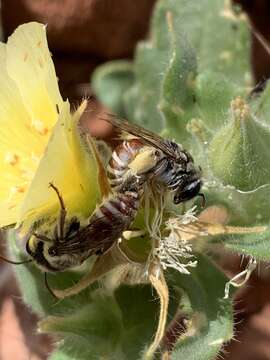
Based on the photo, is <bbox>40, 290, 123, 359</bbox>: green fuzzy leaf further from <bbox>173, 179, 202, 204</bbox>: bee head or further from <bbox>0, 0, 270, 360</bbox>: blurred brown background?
<bbox>0, 0, 270, 360</bbox>: blurred brown background

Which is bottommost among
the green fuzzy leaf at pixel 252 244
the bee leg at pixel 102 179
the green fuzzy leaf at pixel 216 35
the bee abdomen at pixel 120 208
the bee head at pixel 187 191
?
the green fuzzy leaf at pixel 252 244

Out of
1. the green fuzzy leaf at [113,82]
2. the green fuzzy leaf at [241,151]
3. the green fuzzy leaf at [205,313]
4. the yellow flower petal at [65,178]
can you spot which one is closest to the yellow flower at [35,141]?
the yellow flower petal at [65,178]

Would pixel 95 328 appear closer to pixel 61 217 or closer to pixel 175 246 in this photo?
pixel 175 246

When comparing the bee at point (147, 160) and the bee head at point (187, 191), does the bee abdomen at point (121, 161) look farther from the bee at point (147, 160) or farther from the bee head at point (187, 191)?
the bee head at point (187, 191)

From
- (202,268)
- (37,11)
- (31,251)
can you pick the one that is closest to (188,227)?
(202,268)

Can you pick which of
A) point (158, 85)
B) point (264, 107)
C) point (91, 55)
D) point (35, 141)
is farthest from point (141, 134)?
point (91, 55)

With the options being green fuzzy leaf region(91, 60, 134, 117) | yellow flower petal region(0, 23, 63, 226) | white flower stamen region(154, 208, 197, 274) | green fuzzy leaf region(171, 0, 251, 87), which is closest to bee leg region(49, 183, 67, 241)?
yellow flower petal region(0, 23, 63, 226)

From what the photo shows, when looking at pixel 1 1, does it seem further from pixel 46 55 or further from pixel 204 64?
pixel 46 55
